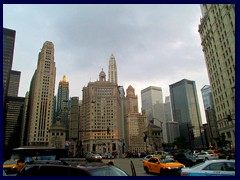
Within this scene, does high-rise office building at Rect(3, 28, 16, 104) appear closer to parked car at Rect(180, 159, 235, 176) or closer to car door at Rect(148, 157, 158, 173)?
car door at Rect(148, 157, 158, 173)

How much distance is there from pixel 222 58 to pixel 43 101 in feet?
336

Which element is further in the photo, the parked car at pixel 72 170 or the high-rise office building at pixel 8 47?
the high-rise office building at pixel 8 47

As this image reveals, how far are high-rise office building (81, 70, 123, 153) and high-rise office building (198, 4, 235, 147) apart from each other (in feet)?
244

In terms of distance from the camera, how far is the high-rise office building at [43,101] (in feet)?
384

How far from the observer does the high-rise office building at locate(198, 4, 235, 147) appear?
5497 cm

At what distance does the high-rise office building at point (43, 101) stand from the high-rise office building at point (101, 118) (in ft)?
77.2

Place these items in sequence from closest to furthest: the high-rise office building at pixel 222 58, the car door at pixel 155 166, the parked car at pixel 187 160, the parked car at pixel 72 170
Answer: the parked car at pixel 72 170, the car door at pixel 155 166, the parked car at pixel 187 160, the high-rise office building at pixel 222 58

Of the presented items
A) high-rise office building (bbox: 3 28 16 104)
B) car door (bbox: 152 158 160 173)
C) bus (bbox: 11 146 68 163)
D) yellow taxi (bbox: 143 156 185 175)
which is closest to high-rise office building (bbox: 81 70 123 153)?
high-rise office building (bbox: 3 28 16 104)

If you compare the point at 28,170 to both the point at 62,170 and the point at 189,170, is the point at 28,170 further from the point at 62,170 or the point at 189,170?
the point at 189,170

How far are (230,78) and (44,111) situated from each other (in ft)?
339

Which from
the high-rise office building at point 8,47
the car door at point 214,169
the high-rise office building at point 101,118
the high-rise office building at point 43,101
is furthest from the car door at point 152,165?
the high-rise office building at point 8,47

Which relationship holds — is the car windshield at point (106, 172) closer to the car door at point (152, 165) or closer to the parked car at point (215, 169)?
the parked car at point (215, 169)


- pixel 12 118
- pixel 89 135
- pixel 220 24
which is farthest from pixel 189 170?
pixel 12 118

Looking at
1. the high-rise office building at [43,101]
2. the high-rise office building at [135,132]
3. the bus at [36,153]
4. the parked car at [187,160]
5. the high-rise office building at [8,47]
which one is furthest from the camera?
the high-rise office building at [135,132]
